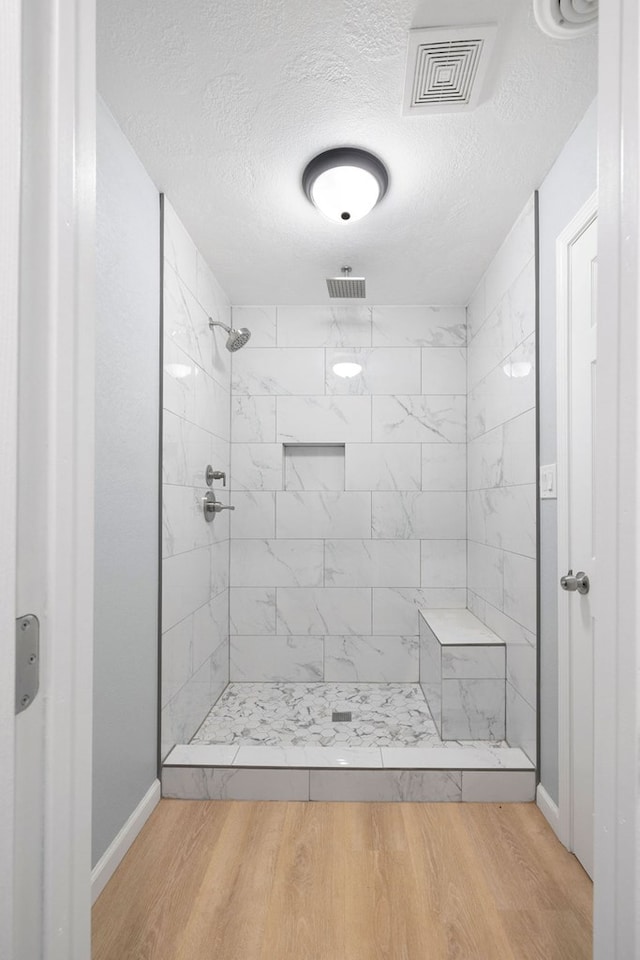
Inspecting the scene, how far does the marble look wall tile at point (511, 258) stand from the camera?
7.37ft

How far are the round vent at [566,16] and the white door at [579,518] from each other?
47 centimetres

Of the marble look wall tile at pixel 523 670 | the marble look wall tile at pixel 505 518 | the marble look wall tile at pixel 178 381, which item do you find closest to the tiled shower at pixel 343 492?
the marble look wall tile at pixel 505 518

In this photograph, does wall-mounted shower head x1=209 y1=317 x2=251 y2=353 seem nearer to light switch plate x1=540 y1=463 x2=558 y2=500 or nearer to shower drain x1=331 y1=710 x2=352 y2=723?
light switch plate x1=540 y1=463 x2=558 y2=500

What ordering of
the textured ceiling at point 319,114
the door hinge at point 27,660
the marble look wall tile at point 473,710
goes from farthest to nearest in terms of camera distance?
1. the marble look wall tile at point 473,710
2. the textured ceiling at point 319,114
3. the door hinge at point 27,660

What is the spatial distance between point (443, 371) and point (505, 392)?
93 centimetres

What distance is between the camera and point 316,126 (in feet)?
5.92

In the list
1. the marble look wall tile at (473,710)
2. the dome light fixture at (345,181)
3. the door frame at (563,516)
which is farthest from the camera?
the marble look wall tile at (473,710)

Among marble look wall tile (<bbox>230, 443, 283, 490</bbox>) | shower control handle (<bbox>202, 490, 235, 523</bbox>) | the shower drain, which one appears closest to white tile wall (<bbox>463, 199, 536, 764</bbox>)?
the shower drain

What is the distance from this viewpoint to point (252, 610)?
3.46 m

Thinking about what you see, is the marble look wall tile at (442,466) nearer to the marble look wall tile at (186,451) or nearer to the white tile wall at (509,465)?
the white tile wall at (509,465)

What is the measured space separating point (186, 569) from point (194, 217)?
5.18ft

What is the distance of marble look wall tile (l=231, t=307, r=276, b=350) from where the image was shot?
11.4 feet

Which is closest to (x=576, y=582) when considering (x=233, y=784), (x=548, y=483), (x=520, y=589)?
(x=548, y=483)

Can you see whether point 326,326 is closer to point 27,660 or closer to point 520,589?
point 520,589
